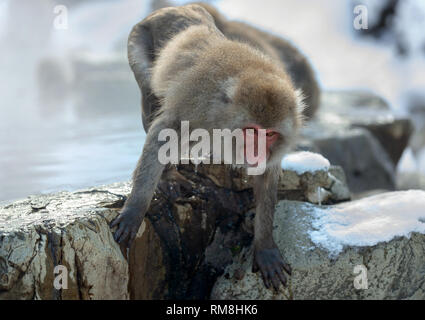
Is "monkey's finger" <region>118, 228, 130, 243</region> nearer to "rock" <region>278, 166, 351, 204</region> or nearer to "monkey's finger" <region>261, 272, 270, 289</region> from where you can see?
"monkey's finger" <region>261, 272, 270, 289</region>

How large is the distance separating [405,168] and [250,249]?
8.47 metres

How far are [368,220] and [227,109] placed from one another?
140cm

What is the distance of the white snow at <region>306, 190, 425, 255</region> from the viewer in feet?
11.7

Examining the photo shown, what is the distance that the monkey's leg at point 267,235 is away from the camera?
3.47 meters

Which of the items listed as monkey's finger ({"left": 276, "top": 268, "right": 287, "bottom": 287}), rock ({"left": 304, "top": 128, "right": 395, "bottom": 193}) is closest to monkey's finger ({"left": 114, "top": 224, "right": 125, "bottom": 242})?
monkey's finger ({"left": 276, "top": 268, "right": 287, "bottom": 287})

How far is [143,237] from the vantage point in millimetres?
3449

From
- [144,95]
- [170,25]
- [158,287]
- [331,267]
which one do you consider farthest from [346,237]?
[170,25]

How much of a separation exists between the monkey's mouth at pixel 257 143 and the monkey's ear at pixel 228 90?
228 millimetres

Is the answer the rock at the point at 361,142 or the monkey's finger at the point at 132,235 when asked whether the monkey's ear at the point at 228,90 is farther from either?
the rock at the point at 361,142

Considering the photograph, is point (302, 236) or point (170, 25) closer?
point (302, 236)

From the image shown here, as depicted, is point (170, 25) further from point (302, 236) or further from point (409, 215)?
point (409, 215)

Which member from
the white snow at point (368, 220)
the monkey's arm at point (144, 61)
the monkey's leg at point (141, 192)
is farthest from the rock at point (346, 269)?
the monkey's arm at point (144, 61)

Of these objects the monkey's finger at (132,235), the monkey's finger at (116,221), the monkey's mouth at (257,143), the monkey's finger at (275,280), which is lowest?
the monkey's finger at (275,280)

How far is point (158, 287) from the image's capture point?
354 centimetres
